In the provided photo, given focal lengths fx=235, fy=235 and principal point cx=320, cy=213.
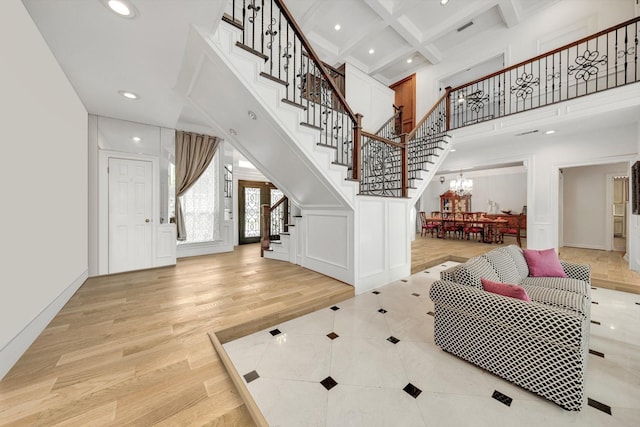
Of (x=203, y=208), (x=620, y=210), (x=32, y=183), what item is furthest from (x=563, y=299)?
(x=620, y=210)

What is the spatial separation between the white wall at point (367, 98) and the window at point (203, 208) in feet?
12.5

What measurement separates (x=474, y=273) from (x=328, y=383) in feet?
5.24

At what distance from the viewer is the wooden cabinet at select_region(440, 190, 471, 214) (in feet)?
32.6

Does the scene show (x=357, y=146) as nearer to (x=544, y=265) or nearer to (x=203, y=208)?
(x=544, y=265)

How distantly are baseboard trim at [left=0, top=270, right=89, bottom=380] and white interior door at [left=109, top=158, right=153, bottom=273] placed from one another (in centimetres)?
124

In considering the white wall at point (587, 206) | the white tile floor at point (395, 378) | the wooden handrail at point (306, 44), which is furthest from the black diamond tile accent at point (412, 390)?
the white wall at point (587, 206)

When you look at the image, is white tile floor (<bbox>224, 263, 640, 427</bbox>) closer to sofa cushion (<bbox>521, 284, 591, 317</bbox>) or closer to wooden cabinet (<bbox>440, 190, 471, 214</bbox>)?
sofa cushion (<bbox>521, 284, 591, 317</bbox>)

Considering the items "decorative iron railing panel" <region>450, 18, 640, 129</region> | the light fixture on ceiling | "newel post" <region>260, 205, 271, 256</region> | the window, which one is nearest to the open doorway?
"decorative iron railing panel" <region>450, 18, 640, 129</region>

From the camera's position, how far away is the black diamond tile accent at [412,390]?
5.44 feet

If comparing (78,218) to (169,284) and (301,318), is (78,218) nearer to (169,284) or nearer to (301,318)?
(169,284)

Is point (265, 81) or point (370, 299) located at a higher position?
point (265, 81)

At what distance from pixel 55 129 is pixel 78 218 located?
4.21 ft

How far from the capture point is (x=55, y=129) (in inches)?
100.0

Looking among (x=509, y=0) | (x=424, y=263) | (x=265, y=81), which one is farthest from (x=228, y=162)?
(x=509, y=0)
